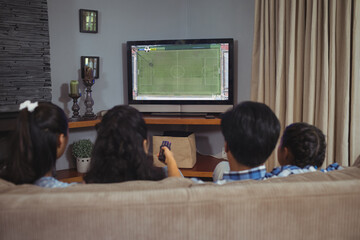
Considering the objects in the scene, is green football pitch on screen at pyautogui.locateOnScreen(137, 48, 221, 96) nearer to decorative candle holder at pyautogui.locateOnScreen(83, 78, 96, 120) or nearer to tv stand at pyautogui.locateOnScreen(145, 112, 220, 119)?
tv stand at pyautogui.locateOnScreen(145, 112, 220, 119)

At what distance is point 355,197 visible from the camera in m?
0.95

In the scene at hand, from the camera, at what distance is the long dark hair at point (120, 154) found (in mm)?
1216

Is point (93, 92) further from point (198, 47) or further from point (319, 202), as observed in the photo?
point (319, 202)

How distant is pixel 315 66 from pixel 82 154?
6.42 ft

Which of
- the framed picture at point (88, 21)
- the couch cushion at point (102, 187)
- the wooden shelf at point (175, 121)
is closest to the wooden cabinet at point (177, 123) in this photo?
the wooden shelf at point (175, 121)

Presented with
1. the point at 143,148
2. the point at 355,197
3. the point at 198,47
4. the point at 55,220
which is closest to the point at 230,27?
the point at 198,47

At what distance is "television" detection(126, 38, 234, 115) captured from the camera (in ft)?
10.0

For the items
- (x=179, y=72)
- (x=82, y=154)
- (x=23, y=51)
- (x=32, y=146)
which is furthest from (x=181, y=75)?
(x=32, y=146)

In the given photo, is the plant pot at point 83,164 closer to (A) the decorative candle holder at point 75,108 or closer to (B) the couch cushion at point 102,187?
(A) the decorative candle holder at point 75,108

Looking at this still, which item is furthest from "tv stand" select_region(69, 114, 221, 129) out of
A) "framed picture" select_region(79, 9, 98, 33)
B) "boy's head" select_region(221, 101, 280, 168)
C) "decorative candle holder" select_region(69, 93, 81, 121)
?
"boy's head" select_region(221, 101, 280, 168)

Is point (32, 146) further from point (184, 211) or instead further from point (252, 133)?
point (252, 133)

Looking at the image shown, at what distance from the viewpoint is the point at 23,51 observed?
2.74m

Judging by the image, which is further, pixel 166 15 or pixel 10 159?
pixel 166 15

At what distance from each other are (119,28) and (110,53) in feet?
0.81
